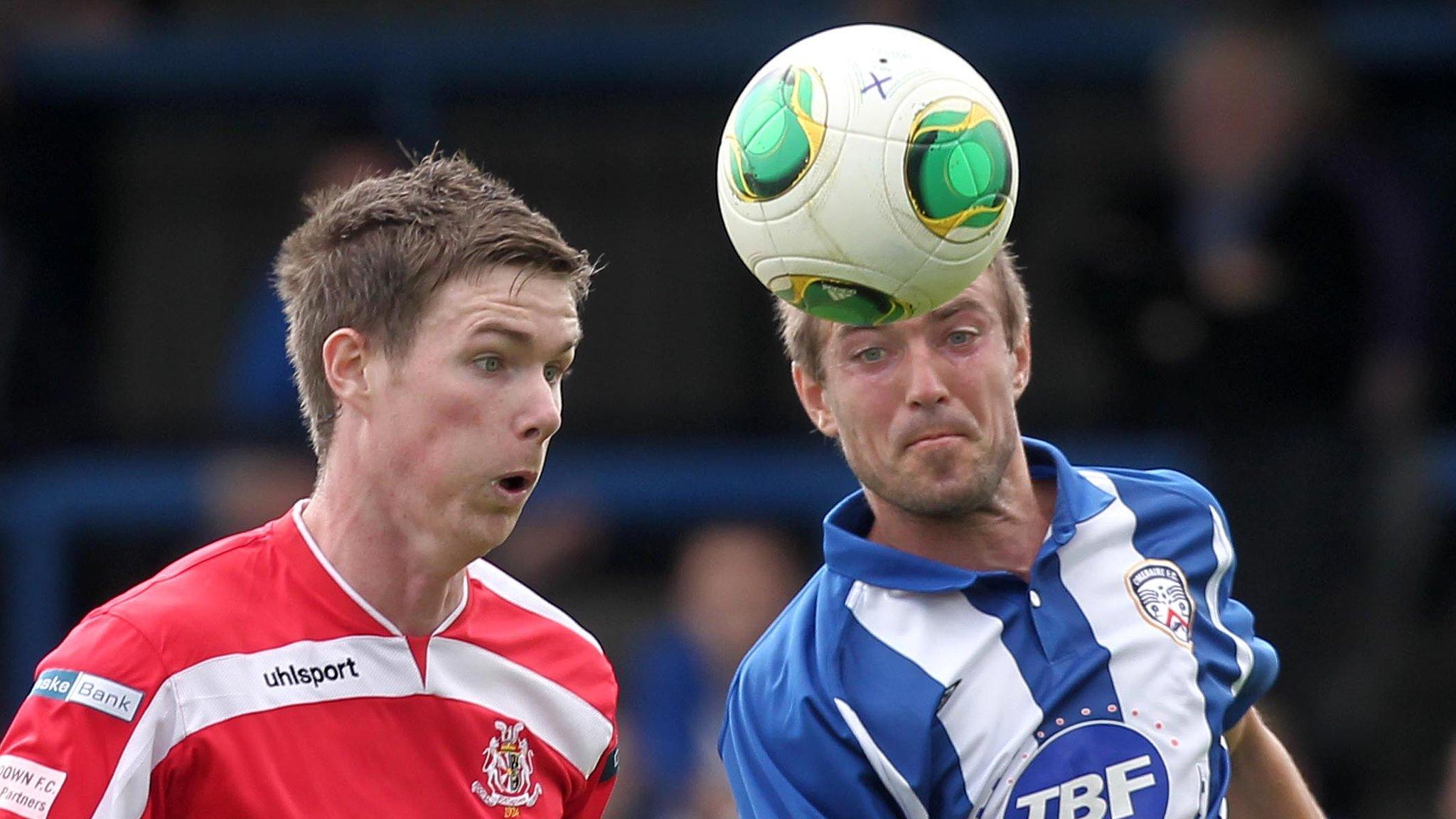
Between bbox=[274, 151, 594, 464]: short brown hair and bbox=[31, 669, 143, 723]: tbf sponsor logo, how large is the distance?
2.30 feet

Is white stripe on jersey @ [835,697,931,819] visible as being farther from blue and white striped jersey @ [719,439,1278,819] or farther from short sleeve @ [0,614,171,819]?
short sleeve @ [0,614,171,819]

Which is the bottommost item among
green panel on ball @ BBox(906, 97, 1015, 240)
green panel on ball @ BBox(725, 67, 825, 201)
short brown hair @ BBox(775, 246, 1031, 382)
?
short brown hair @ BBox(775, 246, 1031, 382)

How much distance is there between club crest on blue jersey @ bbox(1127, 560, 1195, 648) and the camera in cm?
439

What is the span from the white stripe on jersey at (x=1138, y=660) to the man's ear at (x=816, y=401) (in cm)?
55

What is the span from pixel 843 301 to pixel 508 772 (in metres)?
1.14

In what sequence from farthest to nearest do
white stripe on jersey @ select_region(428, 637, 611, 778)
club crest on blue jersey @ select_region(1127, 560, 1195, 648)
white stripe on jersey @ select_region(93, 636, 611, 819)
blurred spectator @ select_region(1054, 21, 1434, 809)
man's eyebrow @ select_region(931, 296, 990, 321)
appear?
blurred spectator @ select_region(1054, 21, 1434, 809)
club crest on blue jersey @ select_region(1127, 560, 1195, 648)
man's eyebrow @ select_region(931, 296, 990, 321)
white stripe on jersey @ select_region(428, 637, 611, 778)
white stripe on jersey @ select_region(93, 636, 611, 819)

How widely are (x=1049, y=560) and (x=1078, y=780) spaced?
19.4 inches

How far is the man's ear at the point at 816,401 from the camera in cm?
447

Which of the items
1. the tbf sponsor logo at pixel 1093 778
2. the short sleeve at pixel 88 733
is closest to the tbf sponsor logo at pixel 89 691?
the short sleeve at pixel 88 733

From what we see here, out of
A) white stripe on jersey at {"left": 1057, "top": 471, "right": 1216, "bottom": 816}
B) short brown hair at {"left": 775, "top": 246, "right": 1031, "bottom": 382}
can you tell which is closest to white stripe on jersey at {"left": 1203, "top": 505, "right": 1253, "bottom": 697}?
white stripe on jersey at {"left": 1057, "top": 471, "right": 1216, "bottom": 816}

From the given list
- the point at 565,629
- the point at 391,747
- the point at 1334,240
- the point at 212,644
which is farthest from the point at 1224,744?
the point at 1334,240

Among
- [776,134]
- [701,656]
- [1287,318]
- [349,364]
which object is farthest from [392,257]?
[701,656]

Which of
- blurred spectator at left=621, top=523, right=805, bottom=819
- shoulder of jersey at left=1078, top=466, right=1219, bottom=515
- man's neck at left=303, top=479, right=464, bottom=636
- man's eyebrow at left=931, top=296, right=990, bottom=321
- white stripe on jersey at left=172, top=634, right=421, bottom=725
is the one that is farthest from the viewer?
blurred spectator at left=621, top=523, right=805, bottom=819

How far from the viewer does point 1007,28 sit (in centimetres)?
989
